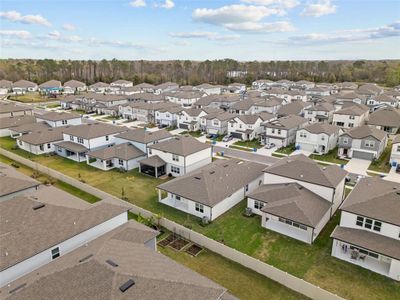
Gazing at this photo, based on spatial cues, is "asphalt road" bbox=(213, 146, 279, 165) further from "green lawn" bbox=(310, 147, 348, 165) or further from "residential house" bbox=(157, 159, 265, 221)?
"residential house" bbox=(157, 159, 265, 221)

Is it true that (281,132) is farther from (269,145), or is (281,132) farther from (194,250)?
(194,250)

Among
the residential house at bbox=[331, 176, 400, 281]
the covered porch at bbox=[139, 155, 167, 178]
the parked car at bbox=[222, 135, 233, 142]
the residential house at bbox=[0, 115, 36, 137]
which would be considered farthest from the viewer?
the residential house at bbox=[0, 115, 36, 137]

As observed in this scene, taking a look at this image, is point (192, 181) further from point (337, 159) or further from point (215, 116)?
point (215, 116)

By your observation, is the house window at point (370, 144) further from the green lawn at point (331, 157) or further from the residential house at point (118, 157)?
the residential house at point (118, 157)

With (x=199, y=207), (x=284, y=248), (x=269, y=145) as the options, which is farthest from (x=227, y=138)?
(x=284, y=248)

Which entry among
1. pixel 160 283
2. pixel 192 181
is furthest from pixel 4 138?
pixel 160 283

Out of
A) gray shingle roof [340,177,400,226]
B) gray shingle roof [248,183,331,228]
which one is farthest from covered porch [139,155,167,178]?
gray shingle roof [340,177,400,226]
